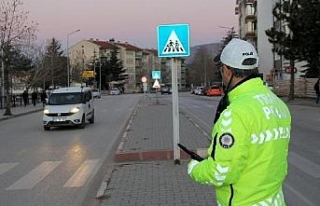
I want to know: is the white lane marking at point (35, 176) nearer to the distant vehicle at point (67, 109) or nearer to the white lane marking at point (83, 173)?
the white lane marking at point (83, 173)

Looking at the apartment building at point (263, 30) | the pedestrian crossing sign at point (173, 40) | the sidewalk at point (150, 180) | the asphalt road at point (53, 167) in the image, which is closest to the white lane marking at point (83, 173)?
the asphalt road at point (53, 167)

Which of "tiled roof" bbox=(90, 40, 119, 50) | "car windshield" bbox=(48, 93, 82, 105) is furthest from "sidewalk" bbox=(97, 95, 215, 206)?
"tiled roof" bbox=(90, 40, 119, 50)

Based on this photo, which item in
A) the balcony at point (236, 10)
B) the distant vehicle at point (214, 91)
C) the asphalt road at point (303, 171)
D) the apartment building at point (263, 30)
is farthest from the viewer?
the balcony at point (236, 10)

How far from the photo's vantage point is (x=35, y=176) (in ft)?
36.2

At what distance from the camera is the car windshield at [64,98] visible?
81.7 ft

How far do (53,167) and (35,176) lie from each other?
1218 millimetres

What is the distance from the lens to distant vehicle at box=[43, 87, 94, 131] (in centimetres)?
2344

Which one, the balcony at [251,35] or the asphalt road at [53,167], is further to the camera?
the balcony at [251,35]

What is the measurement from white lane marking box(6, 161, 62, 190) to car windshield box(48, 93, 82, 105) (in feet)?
39.5

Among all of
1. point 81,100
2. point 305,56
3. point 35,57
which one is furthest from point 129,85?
point 81,100

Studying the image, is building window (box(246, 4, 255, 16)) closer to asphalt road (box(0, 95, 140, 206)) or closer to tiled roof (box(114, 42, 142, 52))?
asphalt road (box(0, 95, 140, 206))

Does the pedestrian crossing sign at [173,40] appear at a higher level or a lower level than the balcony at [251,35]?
lower

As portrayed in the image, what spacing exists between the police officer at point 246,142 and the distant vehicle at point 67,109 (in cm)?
2076

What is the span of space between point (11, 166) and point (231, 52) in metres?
10.5
